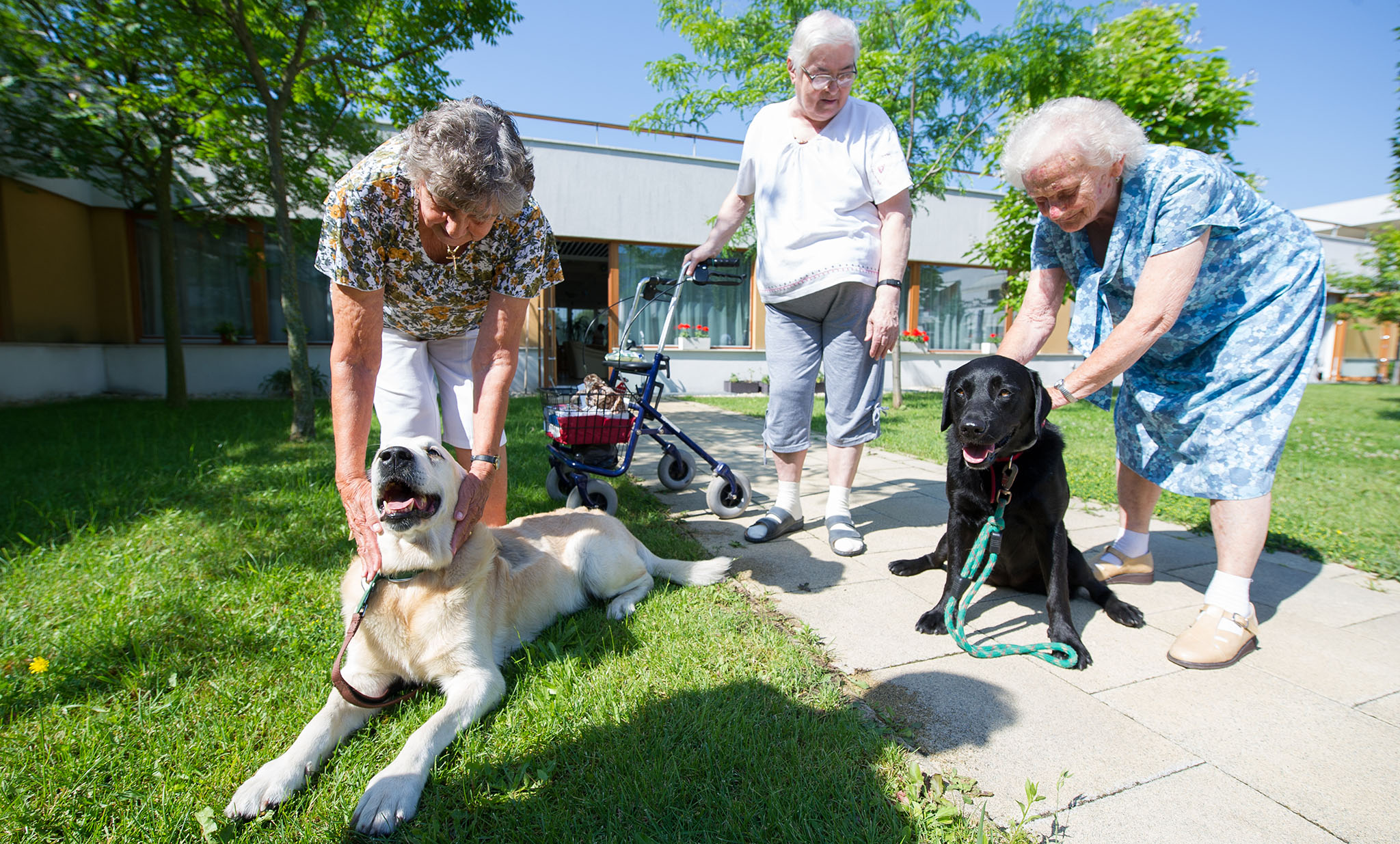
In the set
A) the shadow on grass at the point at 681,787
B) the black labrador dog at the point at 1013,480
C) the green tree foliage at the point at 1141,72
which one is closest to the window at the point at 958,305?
the green tree foliage at the point at 1141,72

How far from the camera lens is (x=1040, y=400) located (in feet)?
7.45

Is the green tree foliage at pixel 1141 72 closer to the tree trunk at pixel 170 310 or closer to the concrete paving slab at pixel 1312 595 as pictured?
the concrete paving slab at pixel 1312 595

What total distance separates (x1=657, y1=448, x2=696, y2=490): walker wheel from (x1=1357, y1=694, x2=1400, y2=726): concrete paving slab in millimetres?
3508

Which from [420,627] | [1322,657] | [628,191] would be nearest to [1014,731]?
[1322,657]

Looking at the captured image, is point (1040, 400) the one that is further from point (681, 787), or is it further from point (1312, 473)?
point (1312, 473)

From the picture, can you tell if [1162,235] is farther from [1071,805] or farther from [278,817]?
[278,817]

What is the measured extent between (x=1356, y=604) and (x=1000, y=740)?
226cm

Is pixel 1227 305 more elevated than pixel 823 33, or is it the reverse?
pixel 823 33

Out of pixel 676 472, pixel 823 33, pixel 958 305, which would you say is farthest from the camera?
pixel 958 305

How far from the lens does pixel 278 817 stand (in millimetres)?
1492

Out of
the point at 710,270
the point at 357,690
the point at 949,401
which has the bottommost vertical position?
the point at 357,690

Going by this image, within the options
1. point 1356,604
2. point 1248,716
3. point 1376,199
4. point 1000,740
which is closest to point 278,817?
point 1000,740

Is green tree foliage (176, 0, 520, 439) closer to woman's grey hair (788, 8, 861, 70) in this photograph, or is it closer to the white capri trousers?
the white capri trousers

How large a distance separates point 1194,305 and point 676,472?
3.22 meters
